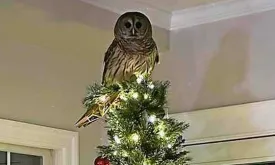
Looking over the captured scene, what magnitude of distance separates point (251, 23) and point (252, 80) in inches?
11.2

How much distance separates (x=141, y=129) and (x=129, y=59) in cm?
29

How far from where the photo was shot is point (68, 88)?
292 cm

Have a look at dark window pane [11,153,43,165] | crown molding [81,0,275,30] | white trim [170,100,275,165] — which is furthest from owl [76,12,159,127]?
white trim [170,100,275,165]

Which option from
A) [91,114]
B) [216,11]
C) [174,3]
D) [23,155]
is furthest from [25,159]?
[216,11]

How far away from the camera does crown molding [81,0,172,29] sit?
2969 mm

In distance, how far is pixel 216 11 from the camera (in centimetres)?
312

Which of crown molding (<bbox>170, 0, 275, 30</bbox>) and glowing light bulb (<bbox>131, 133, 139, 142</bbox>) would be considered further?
crown molding (<bbox>170, 0, 275, 30</bbox>)

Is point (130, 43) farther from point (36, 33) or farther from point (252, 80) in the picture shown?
point (252, 80)

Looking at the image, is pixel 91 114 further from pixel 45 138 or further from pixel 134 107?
pixel 45 138

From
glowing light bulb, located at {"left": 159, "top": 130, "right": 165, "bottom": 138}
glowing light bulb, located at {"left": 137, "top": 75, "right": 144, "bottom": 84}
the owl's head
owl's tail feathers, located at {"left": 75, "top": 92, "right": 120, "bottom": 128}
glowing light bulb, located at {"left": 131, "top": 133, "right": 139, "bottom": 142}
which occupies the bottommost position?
glowing light bulb, located at {"left": 131, "top": 133, "right": 139, "bottom": 142}

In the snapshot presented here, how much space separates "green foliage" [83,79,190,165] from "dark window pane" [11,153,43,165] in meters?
0.64

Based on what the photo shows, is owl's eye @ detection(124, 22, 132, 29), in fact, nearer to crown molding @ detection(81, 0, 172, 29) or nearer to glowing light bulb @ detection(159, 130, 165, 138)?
glowing light bulb @ detection(159, 130, 165, 138)

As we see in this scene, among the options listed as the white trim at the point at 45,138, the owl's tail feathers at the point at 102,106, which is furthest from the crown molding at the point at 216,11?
the owl's tail feathers at the point at 102,106

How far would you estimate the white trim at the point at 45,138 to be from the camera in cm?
254
